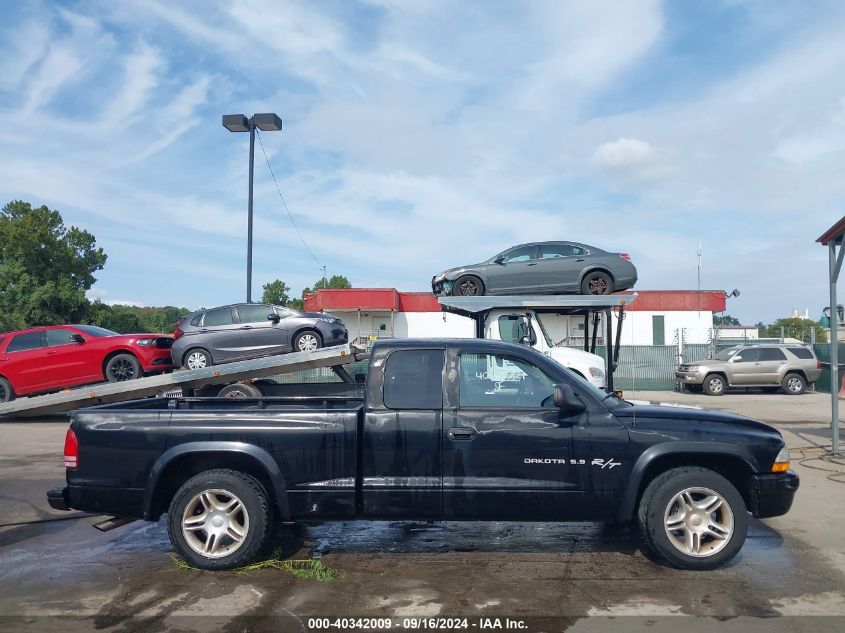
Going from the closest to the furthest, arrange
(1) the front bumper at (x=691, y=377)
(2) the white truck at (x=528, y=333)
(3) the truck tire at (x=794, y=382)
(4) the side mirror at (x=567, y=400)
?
(4) the side mirror at (x=567, y=400), (2) the white truck at (x=528, y=333), (3) the truck tire at (x=794, y=382), (1) the front bumper at (x=691, y=377)

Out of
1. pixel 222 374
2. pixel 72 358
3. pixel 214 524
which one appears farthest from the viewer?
pixel 72 358

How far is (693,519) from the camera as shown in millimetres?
5164

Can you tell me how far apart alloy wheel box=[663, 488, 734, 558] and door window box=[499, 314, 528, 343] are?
235 inches

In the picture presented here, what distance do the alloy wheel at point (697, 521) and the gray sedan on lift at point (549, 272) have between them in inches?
284

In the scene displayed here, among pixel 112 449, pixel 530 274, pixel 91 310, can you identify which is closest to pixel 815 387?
pixel 530 274

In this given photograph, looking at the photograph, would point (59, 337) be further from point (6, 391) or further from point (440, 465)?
point (440, 465)

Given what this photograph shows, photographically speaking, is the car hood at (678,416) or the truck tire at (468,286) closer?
the car hood at (678,416)

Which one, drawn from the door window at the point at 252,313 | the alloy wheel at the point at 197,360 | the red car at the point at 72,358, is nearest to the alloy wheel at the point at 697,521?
the door window at the point at 252,313

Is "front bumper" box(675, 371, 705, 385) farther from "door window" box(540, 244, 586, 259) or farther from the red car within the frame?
the red car

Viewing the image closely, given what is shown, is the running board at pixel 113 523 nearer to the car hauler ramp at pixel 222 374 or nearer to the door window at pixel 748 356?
the car hauler ramp at pixel 222 374

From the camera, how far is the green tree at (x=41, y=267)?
39.6 m

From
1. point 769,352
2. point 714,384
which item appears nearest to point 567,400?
point 714,384

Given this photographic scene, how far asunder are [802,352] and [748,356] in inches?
68.7

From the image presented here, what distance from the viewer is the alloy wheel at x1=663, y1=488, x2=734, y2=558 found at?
16.9 feet
